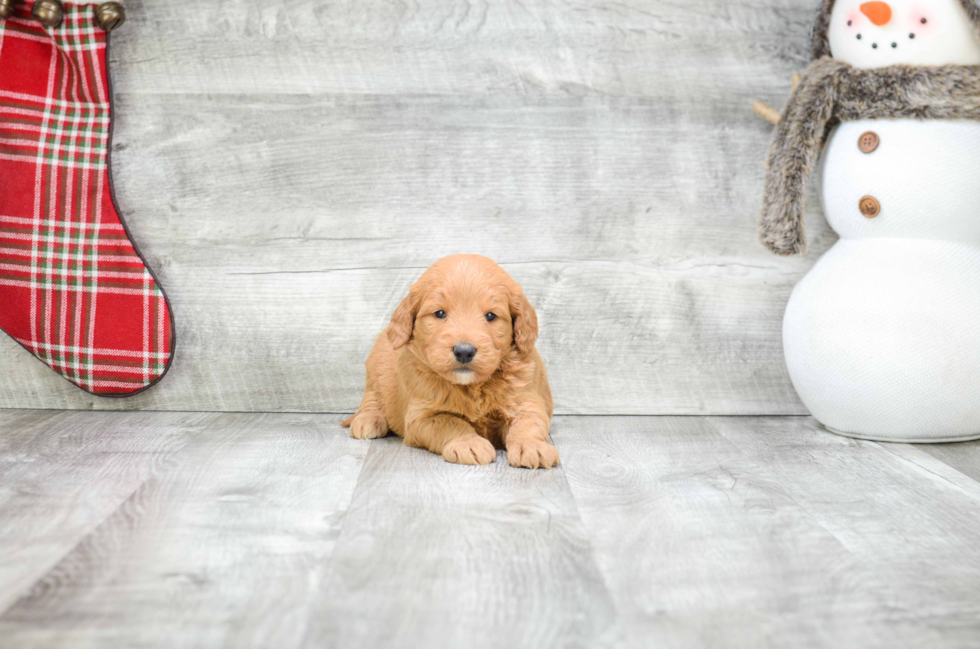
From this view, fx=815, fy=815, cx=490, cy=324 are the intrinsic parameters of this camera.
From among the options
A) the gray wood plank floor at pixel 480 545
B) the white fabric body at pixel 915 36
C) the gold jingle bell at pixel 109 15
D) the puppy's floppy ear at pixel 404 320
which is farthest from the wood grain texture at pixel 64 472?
the white fabric body at pixel 915 36

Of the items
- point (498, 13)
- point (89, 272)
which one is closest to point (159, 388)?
point (89, 272)

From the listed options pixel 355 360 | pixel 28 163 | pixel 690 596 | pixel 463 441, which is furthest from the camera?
pixel 355 360

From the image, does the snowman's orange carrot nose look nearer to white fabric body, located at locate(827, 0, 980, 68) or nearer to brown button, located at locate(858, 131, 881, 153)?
white fabric body, located at locate(827, 0, 980, 68)

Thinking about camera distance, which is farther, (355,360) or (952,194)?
(355,360)

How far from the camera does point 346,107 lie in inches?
75.3

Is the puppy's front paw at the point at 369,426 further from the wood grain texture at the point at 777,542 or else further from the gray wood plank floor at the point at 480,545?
the wood grain texture at the point at 777,542

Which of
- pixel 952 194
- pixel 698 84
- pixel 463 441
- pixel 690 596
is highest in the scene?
pixel 698 84

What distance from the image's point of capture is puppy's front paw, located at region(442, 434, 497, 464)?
1467mm

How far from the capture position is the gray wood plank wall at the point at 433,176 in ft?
6.26

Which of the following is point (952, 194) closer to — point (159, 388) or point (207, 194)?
point (207, 194)

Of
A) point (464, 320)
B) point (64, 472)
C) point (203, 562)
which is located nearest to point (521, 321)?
point (464, 320)

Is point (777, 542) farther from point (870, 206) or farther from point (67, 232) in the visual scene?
point (67, 232)

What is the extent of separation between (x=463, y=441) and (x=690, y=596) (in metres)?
0.63

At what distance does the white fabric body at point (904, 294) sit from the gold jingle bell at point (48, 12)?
1711 millimetres
